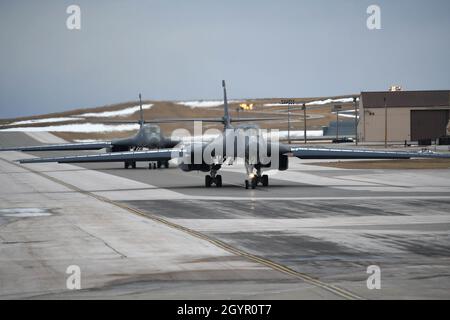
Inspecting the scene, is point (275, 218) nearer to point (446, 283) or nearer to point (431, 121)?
point (446, 283)

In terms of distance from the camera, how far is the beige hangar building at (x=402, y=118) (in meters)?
125

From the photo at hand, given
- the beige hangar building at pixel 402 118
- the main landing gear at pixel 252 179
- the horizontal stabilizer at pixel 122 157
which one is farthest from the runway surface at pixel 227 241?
the beige hangar building at pixel 402 118

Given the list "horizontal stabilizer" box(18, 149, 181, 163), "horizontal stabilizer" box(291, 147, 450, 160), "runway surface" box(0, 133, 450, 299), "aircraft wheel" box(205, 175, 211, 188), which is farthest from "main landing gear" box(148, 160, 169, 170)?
"horizontal stabilizer" box(291, 147, 450, 160)

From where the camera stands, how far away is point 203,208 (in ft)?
101

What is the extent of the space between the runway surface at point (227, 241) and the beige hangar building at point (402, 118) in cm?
8390

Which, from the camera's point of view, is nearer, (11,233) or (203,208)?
(11,233)

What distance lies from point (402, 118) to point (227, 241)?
10793cm

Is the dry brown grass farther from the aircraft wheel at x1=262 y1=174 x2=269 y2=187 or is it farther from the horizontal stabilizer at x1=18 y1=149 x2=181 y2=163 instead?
the horizontal stabilizer at x1=18 y1=149 x2=181 y2=163

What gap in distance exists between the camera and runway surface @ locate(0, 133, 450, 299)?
15516 mm

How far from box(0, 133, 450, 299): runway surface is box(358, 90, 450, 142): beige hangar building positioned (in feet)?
275

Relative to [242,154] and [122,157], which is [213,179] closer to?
[242,154]
